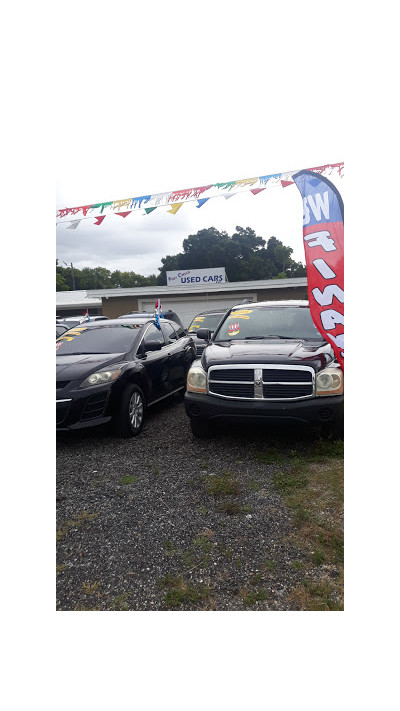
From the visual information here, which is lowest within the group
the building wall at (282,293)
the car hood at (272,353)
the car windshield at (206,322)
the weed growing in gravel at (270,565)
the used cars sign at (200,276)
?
the weed growing in gravel at (270,565)


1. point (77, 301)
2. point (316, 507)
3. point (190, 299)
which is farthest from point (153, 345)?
point (77, 301)

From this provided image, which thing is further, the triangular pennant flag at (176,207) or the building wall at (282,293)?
the building wall at (282,293)

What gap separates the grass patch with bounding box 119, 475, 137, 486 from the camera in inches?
138

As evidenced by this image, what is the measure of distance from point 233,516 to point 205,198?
26.3 feet

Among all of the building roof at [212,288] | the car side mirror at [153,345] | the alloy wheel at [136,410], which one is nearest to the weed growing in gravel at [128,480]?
the alloy wheel at [136,410]

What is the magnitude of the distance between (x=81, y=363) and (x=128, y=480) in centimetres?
166

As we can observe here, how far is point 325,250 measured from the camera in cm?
287

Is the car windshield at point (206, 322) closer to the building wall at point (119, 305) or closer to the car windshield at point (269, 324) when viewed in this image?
the car windshield at point (269, 324)

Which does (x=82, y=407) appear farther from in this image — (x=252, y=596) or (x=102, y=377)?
(x=252, y=596)

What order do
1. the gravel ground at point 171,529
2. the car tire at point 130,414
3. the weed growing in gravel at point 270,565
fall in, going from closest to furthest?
the gravel ground at point 171,529 → the weed growing in gravel at point 270,565 → the car tire at point 130,414

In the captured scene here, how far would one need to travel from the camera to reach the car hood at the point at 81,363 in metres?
4.41

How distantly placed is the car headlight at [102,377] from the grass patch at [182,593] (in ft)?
8.23

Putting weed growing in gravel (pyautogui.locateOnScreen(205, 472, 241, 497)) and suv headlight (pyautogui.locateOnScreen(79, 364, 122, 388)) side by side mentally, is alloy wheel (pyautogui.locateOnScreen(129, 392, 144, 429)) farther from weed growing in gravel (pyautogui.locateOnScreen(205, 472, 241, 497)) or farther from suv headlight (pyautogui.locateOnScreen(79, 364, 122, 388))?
weed growing in gravel (pyautogui.locateOnScreen(205, 472, 241, 497))

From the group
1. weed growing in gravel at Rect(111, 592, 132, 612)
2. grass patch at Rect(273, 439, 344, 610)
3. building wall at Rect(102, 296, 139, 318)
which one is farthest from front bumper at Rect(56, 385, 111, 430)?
building wall at Rect(102, 296, 139, 318)
